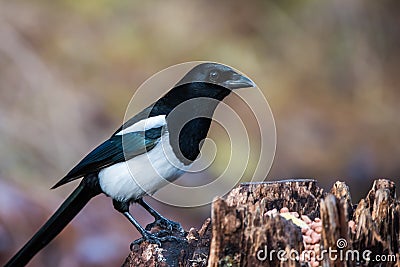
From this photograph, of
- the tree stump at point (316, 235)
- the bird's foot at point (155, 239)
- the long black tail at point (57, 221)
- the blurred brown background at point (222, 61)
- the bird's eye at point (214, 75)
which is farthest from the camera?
the blurred brown background at point (222, 61)

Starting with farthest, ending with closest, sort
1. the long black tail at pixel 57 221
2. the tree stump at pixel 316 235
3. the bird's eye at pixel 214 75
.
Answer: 1. the long black tail at pixel 57 221
2. the bird's eye at pixel 214 75
3. the tree stump at pixel 316 235

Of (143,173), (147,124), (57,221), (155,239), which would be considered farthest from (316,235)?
(57,221)

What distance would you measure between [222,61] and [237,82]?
3.88 m

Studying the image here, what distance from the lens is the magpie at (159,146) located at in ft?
12.2

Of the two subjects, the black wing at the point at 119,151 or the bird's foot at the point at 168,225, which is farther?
the black wing at the point at 119,151

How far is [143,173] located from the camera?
371cm

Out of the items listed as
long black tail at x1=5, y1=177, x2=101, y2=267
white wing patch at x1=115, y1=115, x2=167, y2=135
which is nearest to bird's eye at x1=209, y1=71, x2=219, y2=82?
white wing patch at x1=115, y1=115, x2=167, y2=135

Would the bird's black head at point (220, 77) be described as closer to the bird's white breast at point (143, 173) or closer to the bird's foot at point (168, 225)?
the bird's white breast at point (143, 173)

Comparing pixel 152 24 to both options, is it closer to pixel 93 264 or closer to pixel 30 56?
pixel 30 56

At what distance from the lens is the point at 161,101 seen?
3.89m

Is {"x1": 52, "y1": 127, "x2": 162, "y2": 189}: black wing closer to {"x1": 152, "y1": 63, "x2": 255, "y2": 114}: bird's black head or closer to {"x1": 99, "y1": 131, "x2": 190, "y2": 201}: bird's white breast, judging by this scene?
{"x1": 99, "y1": 131, "x2": 190, "y2": 201}: bird's white breast

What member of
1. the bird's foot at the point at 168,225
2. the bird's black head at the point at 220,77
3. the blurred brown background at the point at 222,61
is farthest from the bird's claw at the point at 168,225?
the blurred brown background at the point at 222,61

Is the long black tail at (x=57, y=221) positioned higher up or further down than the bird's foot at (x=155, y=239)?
higher up

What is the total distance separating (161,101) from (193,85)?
7.4 inches
